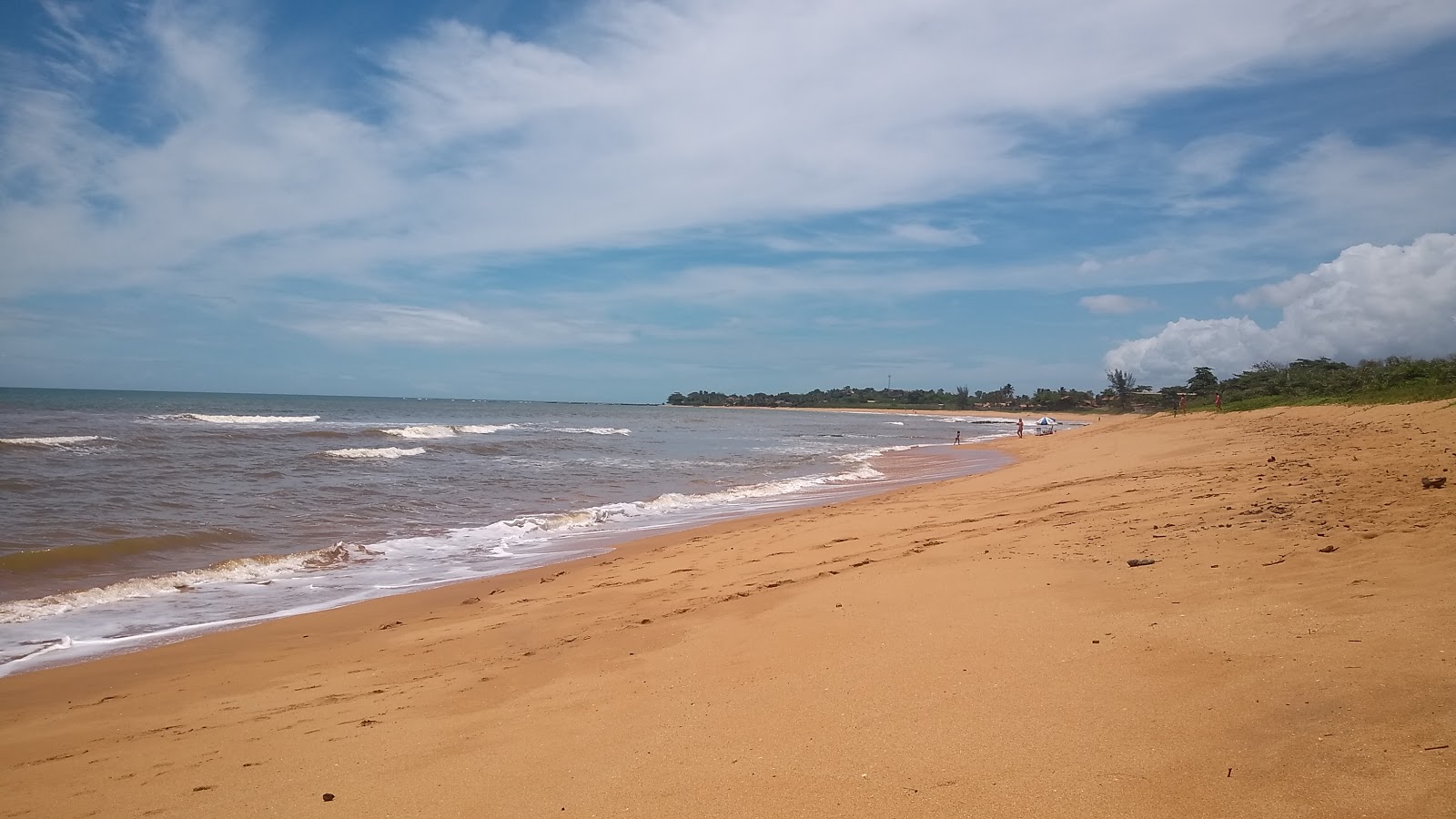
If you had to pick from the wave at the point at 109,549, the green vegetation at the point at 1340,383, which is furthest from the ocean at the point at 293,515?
the green vegetation at the point at 1340,383

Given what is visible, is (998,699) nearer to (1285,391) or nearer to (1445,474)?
(1445,474)

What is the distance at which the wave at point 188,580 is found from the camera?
8070 millimetres

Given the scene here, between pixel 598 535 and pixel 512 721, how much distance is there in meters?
8.62

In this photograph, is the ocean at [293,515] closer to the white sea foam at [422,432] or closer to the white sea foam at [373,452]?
the white sea foam at [373,452]

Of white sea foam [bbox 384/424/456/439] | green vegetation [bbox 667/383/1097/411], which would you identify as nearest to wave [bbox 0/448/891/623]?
white sea foam [bbox 384/424/456/439]

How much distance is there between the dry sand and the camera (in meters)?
2.79

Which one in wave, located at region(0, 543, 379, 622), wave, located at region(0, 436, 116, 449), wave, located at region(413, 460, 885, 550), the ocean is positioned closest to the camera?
wave, located at region(0, 543, 379, 622)

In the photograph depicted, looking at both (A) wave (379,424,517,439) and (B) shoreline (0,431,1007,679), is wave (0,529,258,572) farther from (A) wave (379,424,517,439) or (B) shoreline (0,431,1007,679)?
(A) wave (379,424,517,439)

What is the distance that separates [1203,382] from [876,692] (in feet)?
184

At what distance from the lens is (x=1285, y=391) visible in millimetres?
34062

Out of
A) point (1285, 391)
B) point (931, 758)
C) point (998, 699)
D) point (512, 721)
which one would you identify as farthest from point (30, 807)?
point (1285, 391)

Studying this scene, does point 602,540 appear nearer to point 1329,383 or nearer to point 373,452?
point 373,452

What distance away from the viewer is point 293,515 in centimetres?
1376

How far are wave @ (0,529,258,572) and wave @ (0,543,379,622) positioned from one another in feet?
4.66
